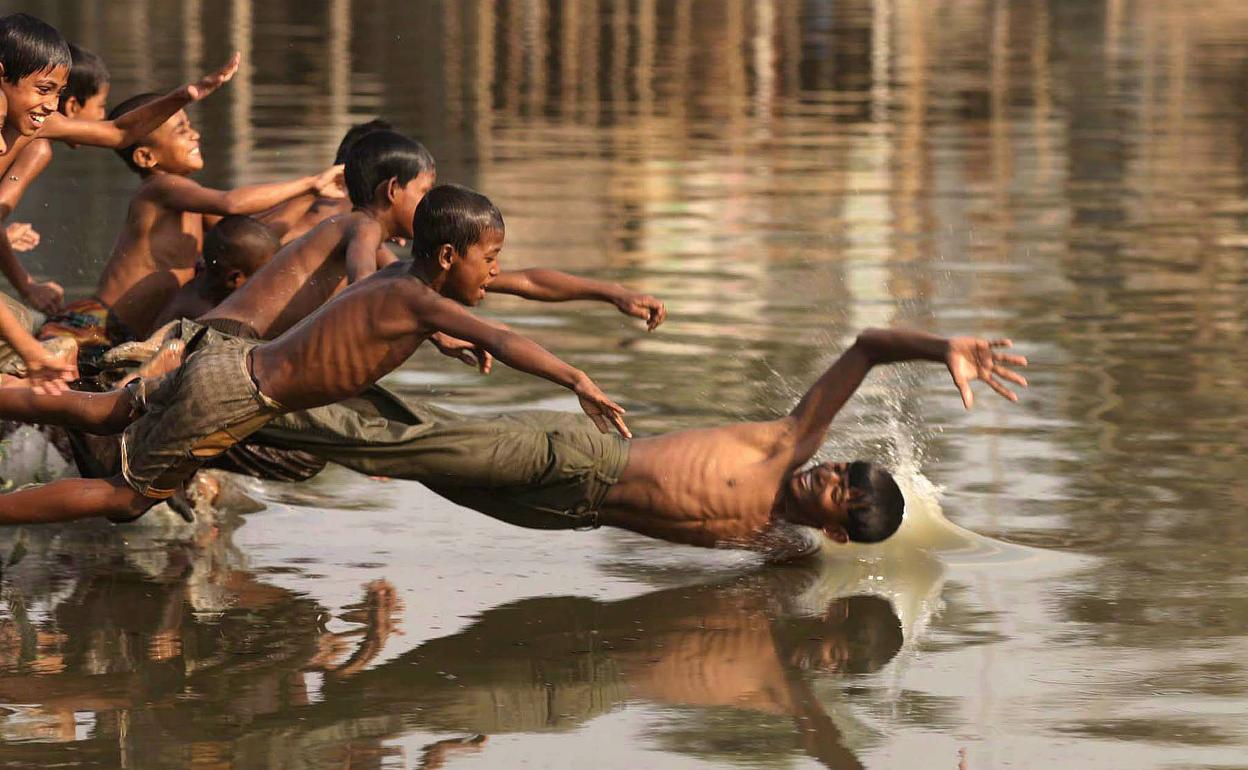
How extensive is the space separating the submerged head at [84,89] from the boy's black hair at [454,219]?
2497mm

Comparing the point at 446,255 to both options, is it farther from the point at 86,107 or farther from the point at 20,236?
the point at 20,236

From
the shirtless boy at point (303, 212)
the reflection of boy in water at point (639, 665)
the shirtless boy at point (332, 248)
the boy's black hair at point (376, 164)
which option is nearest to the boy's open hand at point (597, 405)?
the reflection of boy in water at point (639, 665)

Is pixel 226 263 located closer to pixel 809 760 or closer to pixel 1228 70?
pixel 809 760

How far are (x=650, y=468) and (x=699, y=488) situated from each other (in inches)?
6.4

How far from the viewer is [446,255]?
591cm

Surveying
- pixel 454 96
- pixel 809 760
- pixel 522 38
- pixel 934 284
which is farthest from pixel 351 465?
pixel 522 38

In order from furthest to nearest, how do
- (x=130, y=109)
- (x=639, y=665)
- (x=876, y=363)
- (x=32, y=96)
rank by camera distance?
(x=130, y=109), (x=876, y=363), (x=32, y=96), (x=639, y=665)

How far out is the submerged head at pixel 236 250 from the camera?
293 inches

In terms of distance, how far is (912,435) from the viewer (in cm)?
812

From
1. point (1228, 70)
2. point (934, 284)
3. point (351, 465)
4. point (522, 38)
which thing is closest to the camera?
point (351, 465)

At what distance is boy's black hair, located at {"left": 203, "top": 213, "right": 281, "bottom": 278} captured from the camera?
24.4ft

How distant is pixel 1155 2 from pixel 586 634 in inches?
1290

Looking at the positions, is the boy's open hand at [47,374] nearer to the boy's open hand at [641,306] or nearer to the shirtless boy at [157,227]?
the shirtless boy at [157,227]

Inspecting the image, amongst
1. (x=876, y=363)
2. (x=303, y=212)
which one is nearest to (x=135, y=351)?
(x=303, y=212)
